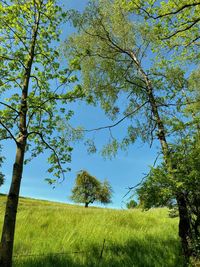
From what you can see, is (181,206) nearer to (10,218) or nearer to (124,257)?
(124,257)

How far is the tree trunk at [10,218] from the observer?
22.2 feet

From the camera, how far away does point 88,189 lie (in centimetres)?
6606

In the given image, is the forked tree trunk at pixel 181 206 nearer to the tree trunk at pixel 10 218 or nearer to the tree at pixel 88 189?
the tree trunk at pixel 10 218

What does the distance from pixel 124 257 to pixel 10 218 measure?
424 cm

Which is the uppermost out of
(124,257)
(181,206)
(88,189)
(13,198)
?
(88,189)

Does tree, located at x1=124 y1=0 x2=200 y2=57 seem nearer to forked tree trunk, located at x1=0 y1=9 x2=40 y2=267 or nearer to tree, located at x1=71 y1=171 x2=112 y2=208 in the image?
forked tree trunk, located at x1=0 y1=9 x2=40 y2=267

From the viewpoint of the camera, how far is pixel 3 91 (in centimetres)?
946

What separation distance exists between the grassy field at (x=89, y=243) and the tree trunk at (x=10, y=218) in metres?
1.22

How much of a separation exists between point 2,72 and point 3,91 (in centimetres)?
103

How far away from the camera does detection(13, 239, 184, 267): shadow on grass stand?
8.24 m

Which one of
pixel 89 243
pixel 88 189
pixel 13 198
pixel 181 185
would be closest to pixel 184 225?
pixel 181 185

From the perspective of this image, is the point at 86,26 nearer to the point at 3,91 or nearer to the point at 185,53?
the point at 185,53

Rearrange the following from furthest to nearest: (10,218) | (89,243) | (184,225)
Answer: (89,243) → (184,225) → (10,218)

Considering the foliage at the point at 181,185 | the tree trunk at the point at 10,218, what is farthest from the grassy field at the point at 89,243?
the foliage at the point at 181,185
